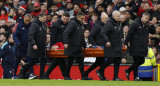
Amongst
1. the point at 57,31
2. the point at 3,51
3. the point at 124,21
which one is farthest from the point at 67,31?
the point at 124,21

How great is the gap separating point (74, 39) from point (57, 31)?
1.11 meters

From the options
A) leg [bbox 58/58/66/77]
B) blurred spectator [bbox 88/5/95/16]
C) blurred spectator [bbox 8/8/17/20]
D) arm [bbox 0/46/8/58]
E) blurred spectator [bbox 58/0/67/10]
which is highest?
blurred spectator [bbox 58/0/67/10]

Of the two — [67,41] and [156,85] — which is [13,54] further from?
[156,85]

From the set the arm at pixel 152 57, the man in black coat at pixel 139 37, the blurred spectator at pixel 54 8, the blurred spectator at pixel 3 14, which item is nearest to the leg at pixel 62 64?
the man in black coat at pixel 139 37

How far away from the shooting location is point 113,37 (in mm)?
15461

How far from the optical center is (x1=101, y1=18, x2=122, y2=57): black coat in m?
15.4

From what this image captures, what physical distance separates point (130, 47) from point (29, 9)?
8943mm

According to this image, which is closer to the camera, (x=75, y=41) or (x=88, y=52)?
(x=75, y=41)

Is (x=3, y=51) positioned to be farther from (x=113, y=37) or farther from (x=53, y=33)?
(x=113, y=37)

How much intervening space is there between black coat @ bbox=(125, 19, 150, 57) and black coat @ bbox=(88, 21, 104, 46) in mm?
1125

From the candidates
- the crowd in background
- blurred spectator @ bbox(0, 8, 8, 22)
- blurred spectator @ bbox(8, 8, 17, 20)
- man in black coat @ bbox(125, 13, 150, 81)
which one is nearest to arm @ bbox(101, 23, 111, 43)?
man in black coat @ bbox(125, 13, 150, 81)

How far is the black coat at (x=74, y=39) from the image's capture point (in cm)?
1585

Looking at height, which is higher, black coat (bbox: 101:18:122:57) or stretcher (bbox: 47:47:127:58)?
black coat (bbox: 101:18:122:57)

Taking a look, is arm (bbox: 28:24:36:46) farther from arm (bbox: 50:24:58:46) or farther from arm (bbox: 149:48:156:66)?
arm (bbox: 149:48:156:66)
